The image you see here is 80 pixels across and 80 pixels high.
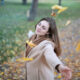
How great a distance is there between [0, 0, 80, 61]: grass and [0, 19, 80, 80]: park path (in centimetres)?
20

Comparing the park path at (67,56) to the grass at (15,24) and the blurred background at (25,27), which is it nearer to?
the blurred background at (25,27)

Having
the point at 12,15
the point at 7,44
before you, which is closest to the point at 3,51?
the point at 7,44

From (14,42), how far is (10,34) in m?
0.15

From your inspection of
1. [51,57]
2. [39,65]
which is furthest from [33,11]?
[51,57]

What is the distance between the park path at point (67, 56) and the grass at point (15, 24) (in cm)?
20

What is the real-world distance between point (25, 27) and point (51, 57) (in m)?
2.16

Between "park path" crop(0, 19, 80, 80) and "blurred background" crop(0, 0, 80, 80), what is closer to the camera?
"park path" crop(0, 19, 80, 80)

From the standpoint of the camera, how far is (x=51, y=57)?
4.81 ft

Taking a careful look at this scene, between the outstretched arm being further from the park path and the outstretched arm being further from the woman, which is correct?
the park path

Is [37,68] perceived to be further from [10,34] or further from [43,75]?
[10,34]

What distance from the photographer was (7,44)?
3.28m

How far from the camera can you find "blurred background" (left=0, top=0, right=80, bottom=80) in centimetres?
318

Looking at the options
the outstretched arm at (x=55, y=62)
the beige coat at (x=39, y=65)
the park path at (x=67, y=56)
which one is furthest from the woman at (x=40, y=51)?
the park path at (x=67, y=56)

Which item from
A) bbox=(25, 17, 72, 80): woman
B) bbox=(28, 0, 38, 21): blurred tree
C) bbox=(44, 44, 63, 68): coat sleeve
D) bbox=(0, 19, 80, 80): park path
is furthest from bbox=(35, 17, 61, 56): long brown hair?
bbox=(28, 0, 38, 21): blurred tree
